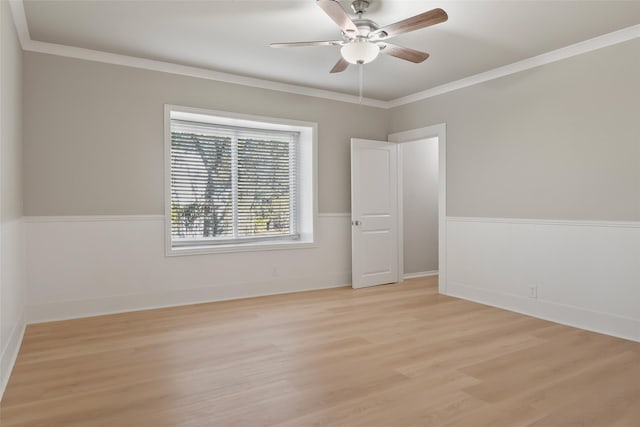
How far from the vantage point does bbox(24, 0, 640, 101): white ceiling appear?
122 inches

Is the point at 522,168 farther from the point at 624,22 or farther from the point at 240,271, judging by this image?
the point at 240,271

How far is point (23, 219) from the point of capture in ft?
12.1

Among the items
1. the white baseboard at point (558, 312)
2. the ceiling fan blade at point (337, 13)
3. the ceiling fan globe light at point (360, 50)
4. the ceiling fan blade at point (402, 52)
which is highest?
the ceiling fan blade at point (402, 52)

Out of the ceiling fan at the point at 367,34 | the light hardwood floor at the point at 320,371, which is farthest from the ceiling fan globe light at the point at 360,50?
the light hardwood floor at the point at 320,371

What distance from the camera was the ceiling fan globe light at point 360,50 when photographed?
3084 mm

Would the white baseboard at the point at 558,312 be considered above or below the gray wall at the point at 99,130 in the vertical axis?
below

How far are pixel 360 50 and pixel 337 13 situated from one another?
53cm

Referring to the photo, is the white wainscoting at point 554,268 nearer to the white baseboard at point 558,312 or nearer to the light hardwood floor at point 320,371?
the white baseboard at point 558,312

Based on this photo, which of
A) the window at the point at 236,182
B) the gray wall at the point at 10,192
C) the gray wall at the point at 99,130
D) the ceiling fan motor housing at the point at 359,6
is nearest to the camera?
the gray wall at the point at 10,192

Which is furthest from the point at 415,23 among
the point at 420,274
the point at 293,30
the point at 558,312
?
the point at 420,274

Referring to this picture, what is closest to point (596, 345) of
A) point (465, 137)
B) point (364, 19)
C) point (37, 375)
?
point (465, 137)

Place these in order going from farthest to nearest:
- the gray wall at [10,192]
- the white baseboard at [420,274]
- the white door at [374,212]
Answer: the white baseboard at [420,274], the white door at [374,212], the gray wall at [10,192]

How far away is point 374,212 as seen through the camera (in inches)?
224

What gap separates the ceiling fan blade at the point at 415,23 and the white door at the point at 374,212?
2.46 meters
